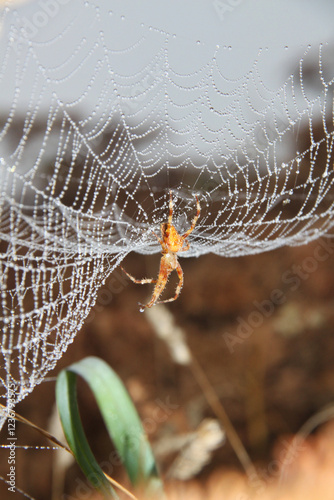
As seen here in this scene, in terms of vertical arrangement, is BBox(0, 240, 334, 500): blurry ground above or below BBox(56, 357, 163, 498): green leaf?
below

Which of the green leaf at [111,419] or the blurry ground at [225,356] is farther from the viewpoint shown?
the blurry ground at [225,356]

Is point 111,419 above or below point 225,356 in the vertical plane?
above

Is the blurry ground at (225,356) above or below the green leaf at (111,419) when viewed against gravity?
below

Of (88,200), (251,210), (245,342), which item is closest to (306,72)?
(251,210)

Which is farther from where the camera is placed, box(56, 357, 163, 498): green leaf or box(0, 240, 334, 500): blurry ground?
box(0, 240, 334, 500): blurry ground

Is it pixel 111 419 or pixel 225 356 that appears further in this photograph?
pixel 225 356
